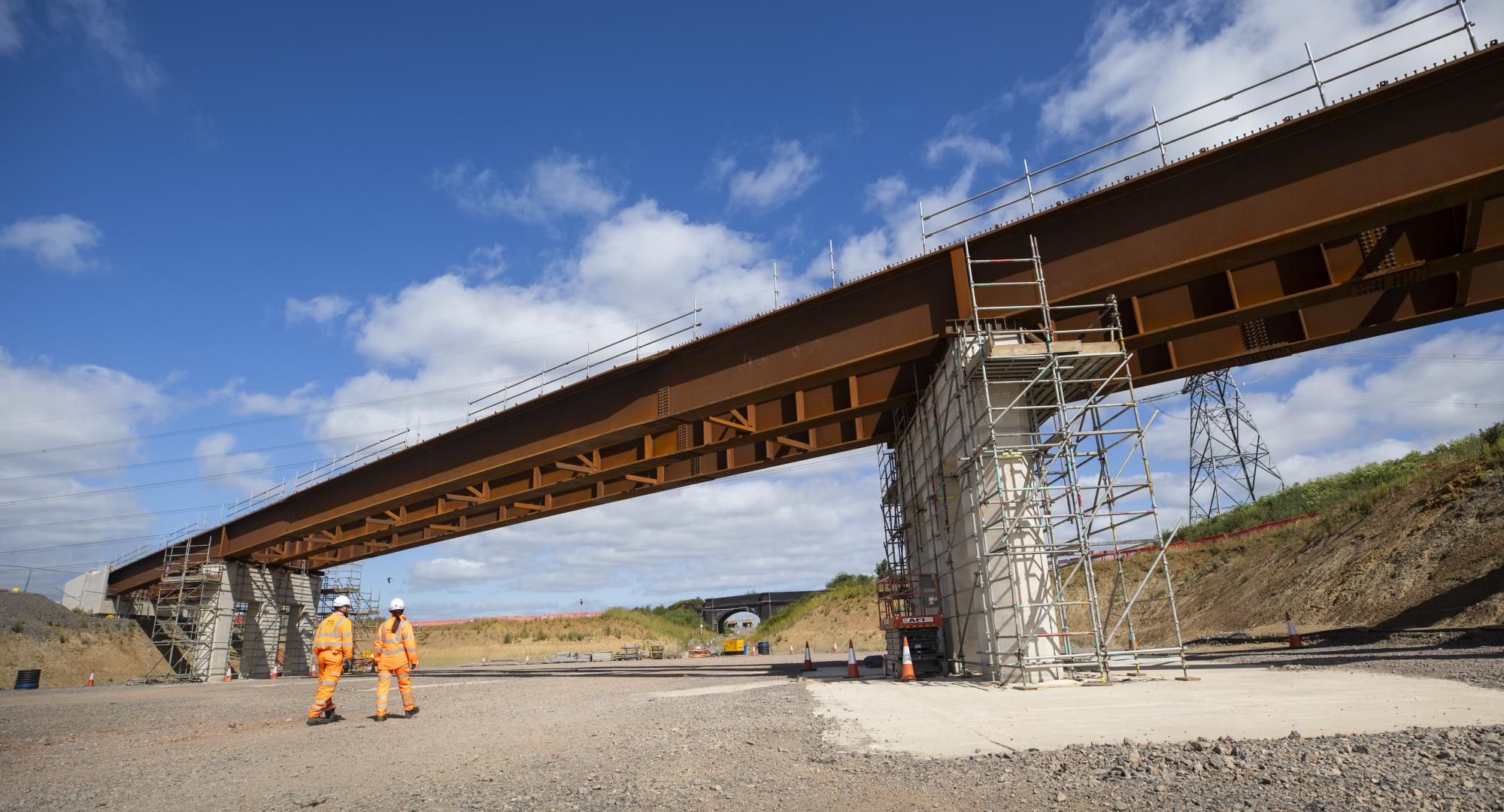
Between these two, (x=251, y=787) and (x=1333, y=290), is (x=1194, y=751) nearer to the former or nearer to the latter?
(x=251, y=787)

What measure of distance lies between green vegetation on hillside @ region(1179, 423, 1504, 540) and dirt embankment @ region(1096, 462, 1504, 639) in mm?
418

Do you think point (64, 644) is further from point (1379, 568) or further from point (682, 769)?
point (1379, 568)

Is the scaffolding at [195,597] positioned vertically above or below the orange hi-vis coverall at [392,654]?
above

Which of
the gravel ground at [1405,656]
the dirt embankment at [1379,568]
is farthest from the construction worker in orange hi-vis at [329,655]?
the dirt embankment at [1379,568]

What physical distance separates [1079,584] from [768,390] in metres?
22.8

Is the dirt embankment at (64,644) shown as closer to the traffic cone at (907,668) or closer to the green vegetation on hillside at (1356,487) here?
the traffic cone at (907,668)

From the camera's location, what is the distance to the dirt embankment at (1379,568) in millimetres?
17016

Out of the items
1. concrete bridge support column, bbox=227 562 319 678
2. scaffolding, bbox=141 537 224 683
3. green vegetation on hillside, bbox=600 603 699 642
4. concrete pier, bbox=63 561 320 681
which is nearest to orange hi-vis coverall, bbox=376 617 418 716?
scaffolding, bbox=141 537 224 683

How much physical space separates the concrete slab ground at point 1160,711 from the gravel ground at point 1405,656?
58cm

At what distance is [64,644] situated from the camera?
1344 inches

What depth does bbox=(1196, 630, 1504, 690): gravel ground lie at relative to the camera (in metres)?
9.21

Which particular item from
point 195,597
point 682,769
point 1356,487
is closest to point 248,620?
point 195,597

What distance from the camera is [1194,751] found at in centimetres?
520

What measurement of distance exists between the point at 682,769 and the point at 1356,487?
3478 cm
